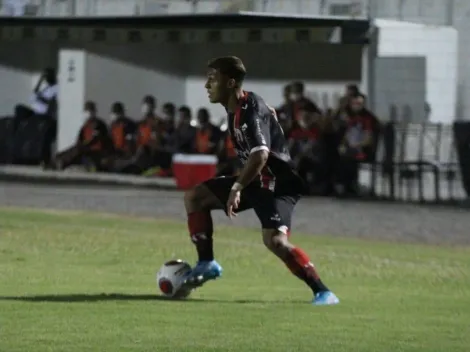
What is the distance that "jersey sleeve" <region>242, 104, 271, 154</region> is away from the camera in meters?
9.62

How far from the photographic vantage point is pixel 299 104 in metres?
24.1

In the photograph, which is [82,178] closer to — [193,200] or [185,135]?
[185,135]

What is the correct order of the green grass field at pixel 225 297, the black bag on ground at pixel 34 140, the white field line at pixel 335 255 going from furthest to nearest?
the black bag on ground at pixel 34 140, the white field line at pixel 335 255, the green grass field at pixel 225 297

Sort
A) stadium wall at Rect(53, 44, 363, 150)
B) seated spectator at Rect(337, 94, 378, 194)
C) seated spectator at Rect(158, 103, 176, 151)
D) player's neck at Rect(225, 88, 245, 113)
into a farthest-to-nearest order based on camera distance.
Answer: stadium wall at Rect(53, 44, 363, 150) < seated spectator at Rect(158, 103, 176, 151) < seated spectator at Rect(337, 94, 378, 194) < player's neck at Rect(225, 88, 245, 113)

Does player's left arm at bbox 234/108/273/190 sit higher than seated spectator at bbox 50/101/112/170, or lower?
higher

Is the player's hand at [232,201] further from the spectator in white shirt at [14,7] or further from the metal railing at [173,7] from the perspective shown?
the spectator in white shirt at [14,7]

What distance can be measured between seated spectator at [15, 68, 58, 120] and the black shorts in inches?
825

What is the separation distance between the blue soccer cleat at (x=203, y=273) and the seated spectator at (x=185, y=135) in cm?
1574

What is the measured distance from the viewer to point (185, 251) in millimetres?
14359

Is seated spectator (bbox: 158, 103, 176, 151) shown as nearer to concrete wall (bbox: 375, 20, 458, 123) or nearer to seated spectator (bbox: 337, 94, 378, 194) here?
concrete wall (bbox: 375, 20, 458, 123)

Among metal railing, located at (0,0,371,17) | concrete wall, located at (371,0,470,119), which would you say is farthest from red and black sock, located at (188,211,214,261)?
metal railing, located at (0,0,371,17)

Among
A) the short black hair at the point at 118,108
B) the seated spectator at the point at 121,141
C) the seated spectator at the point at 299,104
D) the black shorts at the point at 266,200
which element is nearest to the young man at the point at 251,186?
the black shorts at the point at 266,200

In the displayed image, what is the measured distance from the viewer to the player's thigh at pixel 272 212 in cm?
991

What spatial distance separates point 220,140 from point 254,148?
16198 mm
